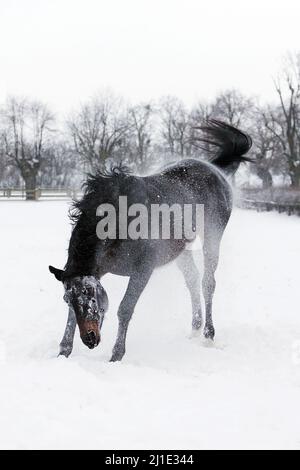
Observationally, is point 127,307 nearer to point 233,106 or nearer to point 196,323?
point 196,323

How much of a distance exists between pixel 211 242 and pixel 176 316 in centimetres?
136

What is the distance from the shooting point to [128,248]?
4949mm

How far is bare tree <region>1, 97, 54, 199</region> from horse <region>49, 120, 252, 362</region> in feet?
198

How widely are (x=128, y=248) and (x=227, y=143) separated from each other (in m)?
3.44

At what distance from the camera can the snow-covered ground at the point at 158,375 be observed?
3.09m

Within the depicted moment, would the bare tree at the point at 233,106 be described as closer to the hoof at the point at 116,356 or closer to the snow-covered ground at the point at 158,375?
the snow-covered ground at the point at 158,375

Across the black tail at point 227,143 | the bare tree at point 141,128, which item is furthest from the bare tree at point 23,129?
the black tail at point 227,143

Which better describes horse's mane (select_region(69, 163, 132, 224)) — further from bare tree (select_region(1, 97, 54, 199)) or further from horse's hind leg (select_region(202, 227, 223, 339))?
bare tree (select_region(1, 97, 54, 199))

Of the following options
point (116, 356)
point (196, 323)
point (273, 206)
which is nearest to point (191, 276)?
point (196, 323)

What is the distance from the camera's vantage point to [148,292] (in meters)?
7.62

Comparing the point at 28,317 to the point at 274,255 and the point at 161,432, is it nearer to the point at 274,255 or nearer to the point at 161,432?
the point at 161,432

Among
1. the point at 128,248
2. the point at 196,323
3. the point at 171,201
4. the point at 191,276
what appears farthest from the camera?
the point at 191,276

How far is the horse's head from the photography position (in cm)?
418
